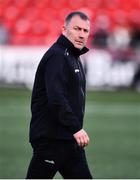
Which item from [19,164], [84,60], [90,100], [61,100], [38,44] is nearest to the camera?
[61,100]

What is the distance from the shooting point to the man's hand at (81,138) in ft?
18.2

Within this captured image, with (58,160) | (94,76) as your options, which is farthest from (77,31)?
(94,76)

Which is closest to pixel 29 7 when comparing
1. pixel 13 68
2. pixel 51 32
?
pixel 51 32

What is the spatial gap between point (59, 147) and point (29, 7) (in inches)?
988

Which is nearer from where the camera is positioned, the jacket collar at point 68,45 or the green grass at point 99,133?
the jacket collar at point 68,45

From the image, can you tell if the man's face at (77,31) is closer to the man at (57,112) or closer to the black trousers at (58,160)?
the man at (57,112)

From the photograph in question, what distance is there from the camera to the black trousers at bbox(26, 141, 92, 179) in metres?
5.85

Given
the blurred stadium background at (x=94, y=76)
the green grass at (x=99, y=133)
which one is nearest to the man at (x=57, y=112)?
the green grass at (x=99, y=133)

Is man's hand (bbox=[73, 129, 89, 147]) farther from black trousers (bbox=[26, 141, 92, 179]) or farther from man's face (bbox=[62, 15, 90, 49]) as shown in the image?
man's face (bbox=[62, 15, 90, 49])

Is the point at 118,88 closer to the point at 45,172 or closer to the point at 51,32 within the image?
the point at 51,32

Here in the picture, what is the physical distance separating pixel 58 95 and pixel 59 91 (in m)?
0.04

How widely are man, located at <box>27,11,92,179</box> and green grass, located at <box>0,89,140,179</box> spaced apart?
3.24 m

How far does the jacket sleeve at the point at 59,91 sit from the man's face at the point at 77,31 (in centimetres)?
22

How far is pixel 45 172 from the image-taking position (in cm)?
591
